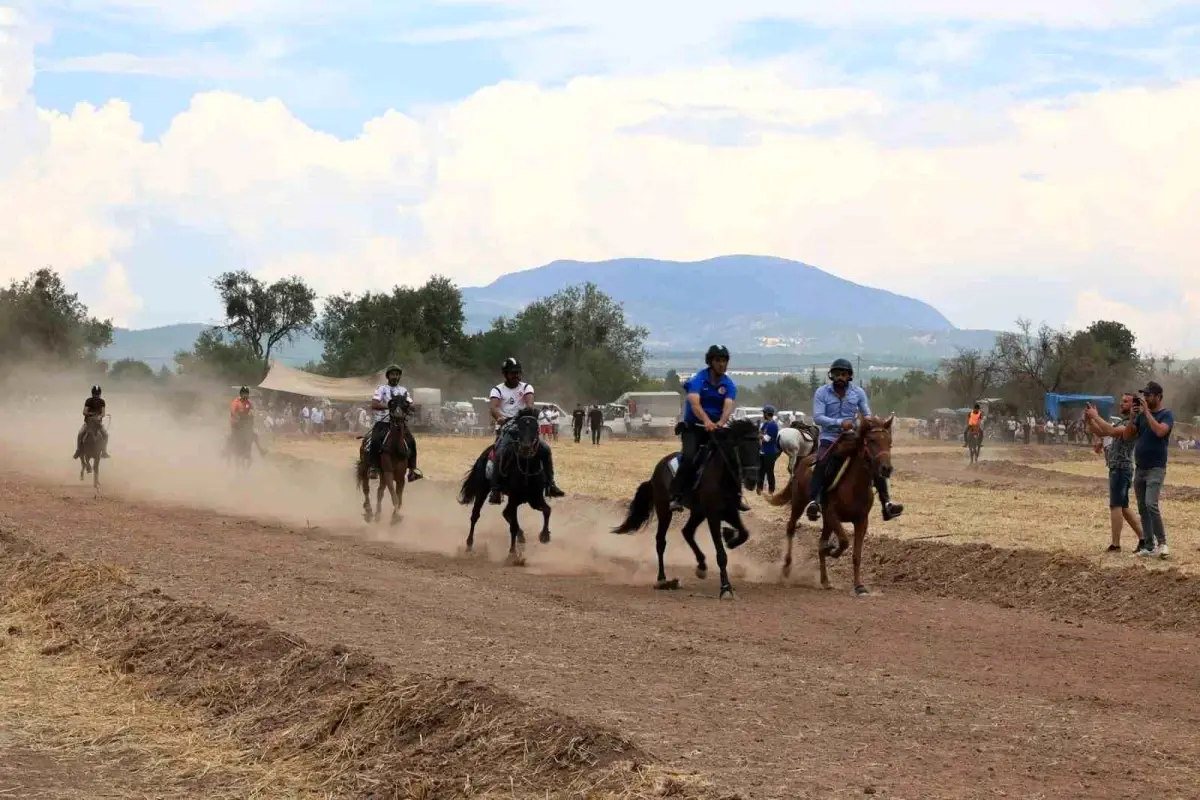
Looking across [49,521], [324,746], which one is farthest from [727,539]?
[49,521]

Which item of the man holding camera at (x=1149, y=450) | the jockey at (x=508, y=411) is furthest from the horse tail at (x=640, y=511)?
the man holding camera at (x=1149, y=450)

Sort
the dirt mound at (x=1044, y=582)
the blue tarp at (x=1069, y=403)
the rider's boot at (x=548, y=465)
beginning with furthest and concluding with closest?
1. the blue tarp at (x=1069, y=403)
2. the rider's boot at (x=548, y=465)
3. the dirt mound at (x=1044, y=582)

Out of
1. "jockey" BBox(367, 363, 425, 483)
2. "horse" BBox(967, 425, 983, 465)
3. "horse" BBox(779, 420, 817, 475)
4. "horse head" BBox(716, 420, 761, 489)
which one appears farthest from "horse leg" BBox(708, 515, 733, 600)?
"horse" BBox(967, 425, 983, 465)

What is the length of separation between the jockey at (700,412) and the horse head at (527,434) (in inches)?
124

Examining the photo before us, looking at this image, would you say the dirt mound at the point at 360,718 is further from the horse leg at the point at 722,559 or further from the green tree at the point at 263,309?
the green tree at the point at 263,309

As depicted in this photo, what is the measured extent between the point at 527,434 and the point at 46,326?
8935cm

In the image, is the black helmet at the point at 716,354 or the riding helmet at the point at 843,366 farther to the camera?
the riding helmet at the point at 843,366

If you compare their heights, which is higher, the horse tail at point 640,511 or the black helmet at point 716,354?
the black helmet at point 716,354

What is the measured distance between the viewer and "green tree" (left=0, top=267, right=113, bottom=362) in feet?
316

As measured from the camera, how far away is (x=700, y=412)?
632 inches

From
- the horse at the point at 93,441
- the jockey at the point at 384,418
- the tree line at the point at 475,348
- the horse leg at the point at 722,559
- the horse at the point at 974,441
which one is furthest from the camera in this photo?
the tree line at the point at 475,348

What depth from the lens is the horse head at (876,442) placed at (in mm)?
15945

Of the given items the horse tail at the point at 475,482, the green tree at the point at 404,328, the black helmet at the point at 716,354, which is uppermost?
the green tree at the point at 404,328

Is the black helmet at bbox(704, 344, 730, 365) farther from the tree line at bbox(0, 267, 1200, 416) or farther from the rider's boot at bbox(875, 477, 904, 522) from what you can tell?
the tree line at bbox(0, 267, 1200, 416)
